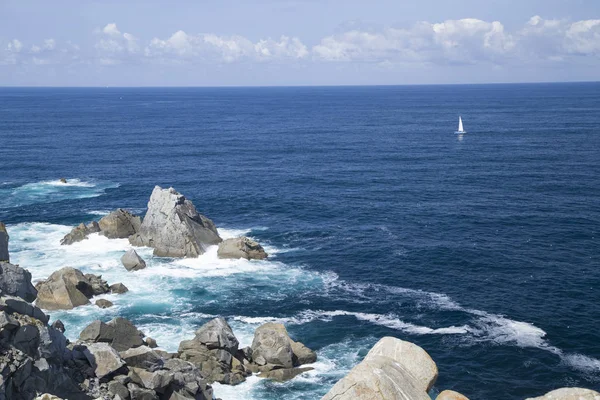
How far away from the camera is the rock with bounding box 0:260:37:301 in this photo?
1822 inches

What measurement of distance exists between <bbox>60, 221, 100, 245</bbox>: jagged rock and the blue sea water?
1.59 m

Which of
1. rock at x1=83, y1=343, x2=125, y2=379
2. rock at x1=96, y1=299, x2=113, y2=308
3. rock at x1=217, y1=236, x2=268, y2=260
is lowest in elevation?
rock at x1=96, y1=299, x2=113, y2=308

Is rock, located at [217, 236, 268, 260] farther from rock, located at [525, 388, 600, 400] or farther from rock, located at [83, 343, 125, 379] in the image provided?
rock, located at [525, 388, 600, 400]

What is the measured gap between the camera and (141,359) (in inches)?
1877

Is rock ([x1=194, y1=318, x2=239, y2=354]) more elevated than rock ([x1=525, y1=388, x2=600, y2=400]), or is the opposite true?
rock ([x1=525, y1=388, x2=600, y2=400])

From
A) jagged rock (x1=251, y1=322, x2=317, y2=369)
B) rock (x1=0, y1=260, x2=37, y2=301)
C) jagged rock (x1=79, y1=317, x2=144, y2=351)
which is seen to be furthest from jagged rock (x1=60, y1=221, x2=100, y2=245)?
rock (x1=0, y1=260, x2=37, y2=301)

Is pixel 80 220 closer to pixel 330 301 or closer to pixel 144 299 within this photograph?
pixel 144 299

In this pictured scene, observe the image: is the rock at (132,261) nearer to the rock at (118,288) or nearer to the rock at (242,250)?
the rock at (118,288)

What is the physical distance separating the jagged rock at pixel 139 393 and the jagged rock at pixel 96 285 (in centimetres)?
3208

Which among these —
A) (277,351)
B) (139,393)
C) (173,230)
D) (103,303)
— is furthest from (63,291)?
(139,393)

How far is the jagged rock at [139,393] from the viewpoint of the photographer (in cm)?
4392

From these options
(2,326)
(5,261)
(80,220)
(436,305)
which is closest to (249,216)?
(80,220)

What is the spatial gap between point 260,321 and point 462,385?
2291cm

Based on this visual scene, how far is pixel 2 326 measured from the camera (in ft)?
128
